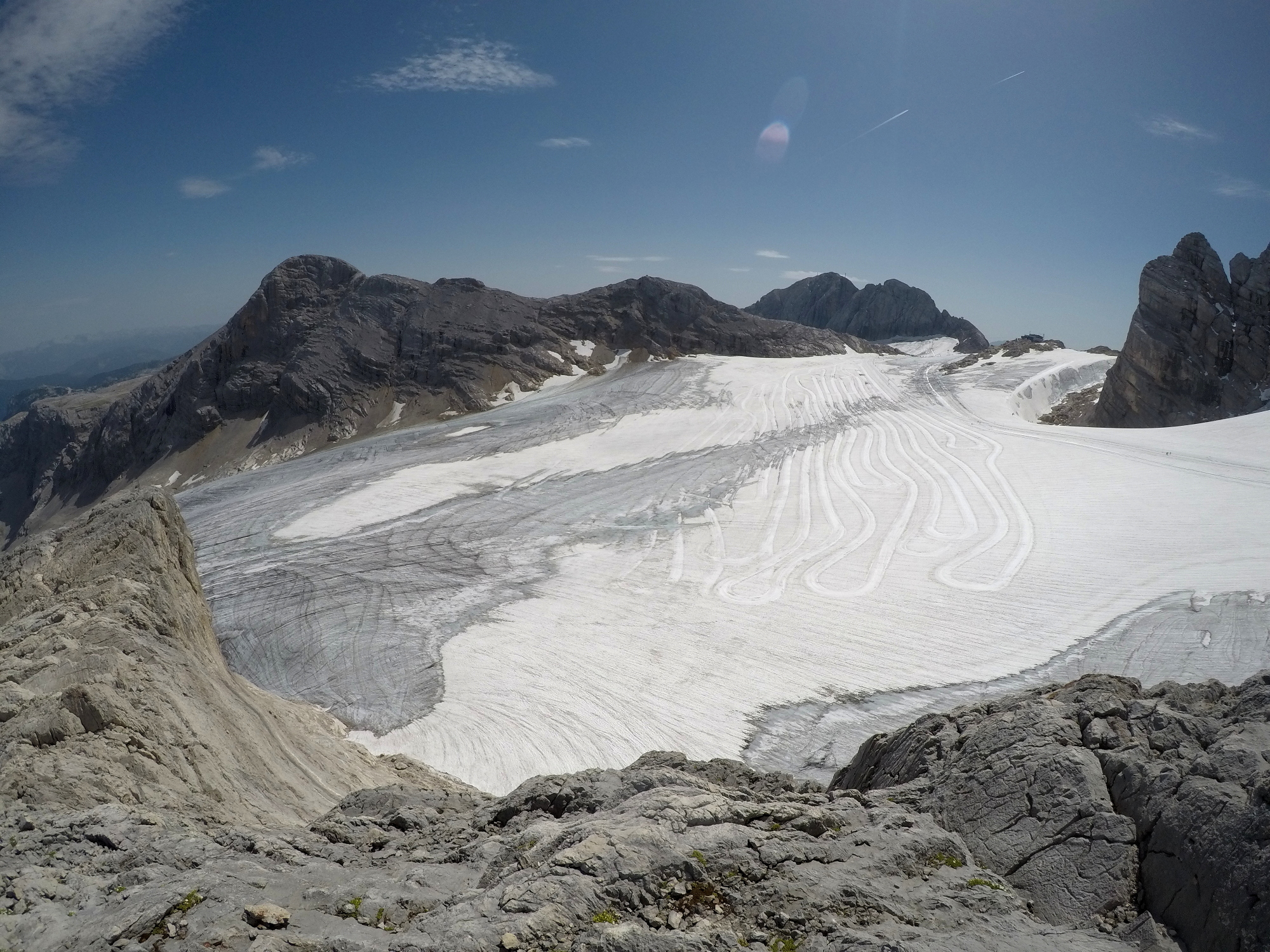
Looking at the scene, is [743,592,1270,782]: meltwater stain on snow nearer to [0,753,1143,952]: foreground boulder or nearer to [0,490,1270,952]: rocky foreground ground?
[0,490,1270,952]: rocky foreground ground

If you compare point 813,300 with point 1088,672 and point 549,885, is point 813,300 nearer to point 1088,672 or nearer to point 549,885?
point 1088,672

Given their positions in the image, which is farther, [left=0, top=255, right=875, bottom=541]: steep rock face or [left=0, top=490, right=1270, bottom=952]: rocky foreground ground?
[left=0, top=255, right=875, bottom=541]: steep rock face

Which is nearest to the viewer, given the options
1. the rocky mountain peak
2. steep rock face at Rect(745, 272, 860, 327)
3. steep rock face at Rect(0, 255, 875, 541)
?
the rocky mountain peak

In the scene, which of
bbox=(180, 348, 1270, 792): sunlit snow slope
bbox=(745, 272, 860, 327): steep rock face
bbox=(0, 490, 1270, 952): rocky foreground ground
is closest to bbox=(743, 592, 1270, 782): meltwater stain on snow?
bbox=(180, 348, 1270, 792): sunlit snow slope

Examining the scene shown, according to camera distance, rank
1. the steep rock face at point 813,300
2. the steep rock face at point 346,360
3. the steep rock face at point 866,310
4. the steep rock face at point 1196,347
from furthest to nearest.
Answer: the steep rock face at point 813,300, the steep rock face at point 866,310, the steep rock face at point 346,360, the steep rock face at point 1196,347

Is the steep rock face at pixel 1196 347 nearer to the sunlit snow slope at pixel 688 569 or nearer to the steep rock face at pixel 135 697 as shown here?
the sunlit snow slope at pixel 688 569

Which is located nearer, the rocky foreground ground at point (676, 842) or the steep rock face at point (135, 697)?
the rocky foreground ground at point (676, 842)

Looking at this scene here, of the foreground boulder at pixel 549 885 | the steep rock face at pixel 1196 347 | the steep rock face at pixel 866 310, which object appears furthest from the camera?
the steep rock face at pixel 866 310

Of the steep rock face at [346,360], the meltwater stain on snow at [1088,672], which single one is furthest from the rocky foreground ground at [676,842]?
the steep rock face at [346,360]
